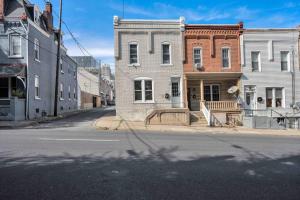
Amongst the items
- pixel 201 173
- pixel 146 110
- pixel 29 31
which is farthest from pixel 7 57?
pixel 201 173

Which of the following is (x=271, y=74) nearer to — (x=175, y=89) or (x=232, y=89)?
(x=232, y=89)

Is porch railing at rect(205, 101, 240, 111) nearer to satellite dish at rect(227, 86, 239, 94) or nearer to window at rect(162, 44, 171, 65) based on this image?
satellite dish at rect(227, 86, 239, 94)

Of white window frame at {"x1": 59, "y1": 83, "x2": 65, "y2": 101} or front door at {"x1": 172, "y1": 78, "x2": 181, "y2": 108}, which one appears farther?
white window frame at {"x1": 59, "y1": 83, "x2": 65, "y2": 101}

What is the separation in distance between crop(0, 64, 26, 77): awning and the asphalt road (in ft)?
46.9

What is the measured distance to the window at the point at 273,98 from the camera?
86.4 ft

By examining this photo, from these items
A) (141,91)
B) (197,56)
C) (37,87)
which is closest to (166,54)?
(197,56)

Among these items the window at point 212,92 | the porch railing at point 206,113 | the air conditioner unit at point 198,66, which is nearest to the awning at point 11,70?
the air conditioner unit at point 198,66

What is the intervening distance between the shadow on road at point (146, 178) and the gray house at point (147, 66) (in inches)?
634

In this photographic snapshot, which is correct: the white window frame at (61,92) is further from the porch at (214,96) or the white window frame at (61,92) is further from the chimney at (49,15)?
the porch at (214,96)

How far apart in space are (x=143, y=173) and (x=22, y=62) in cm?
2058

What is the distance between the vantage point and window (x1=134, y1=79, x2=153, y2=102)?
2520 cm

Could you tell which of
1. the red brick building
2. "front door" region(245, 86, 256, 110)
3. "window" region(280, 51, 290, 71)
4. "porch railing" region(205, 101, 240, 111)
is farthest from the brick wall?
"window" region(280, 51, 290, 71)

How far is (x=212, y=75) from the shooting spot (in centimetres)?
2531

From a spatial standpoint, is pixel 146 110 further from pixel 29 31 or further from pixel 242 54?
pixel 29 31
